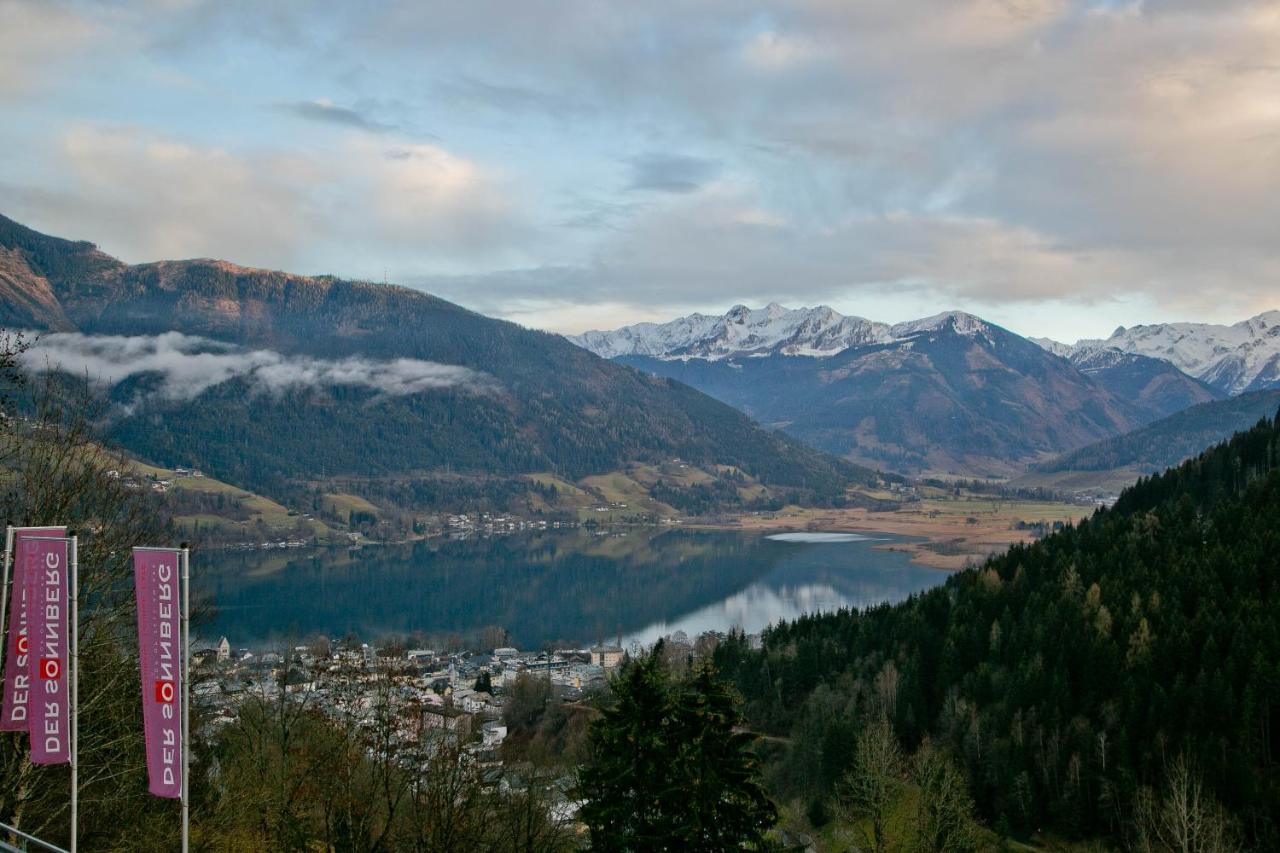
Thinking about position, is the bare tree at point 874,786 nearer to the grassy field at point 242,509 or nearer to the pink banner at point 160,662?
the pink banner at point 160,662

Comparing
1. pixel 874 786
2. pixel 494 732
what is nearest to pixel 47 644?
pixel 874 786

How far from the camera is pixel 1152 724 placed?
32.2 meters

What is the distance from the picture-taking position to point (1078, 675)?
36812mm

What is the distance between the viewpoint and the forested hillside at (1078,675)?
101ft

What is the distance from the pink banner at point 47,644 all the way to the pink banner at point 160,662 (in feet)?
4.66

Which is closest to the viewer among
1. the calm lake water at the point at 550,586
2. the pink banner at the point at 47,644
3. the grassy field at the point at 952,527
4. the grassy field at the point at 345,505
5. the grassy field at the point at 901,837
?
the pink banner at the point at 47,644

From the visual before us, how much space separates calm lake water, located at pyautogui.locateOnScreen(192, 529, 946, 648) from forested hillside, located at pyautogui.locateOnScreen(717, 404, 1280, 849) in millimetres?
37147

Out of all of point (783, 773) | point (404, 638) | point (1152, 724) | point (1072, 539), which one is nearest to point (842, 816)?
point (783, 773)

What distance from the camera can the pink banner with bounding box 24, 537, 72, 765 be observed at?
1230cm

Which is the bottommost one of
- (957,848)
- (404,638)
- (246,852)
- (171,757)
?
(404,638)

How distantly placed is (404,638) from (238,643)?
12.0 m

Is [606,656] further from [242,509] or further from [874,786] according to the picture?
[242,509]

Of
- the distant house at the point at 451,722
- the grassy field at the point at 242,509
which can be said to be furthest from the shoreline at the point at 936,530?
the distant house at the point at 451,722

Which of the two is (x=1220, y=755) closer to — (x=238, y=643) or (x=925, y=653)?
(x=925, y=653)
